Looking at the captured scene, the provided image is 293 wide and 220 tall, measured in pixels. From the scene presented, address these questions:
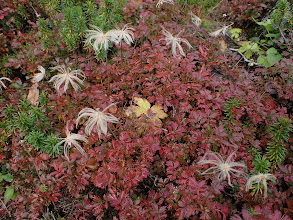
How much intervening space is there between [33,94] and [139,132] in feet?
4.88

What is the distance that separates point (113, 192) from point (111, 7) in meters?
2.29

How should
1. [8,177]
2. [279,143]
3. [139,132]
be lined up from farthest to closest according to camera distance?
[8,177] → [139,132] → [279,143]

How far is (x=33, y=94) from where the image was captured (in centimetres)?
269

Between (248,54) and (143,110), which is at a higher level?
(248,54)

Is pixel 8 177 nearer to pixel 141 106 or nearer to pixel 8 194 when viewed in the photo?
pixel 8 194

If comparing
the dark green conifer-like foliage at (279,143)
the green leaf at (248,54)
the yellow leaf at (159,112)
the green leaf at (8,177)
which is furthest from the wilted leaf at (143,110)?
the green leaf at (248,54)

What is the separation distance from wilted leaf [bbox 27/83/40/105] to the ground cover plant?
17 millimetres

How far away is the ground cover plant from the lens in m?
1.87

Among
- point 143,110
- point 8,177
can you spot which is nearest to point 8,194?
point 8,177

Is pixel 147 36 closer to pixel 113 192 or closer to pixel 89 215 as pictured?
pixel 113 192

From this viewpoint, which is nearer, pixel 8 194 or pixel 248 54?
pixel 8 194

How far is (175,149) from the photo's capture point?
2.07 meters

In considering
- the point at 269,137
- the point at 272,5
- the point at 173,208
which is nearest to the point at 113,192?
the point at 173,208

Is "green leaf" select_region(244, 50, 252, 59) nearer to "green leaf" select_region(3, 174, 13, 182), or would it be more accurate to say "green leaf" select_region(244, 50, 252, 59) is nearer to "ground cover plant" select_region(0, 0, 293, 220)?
"ground cover plant" select_region(0, 0, 293, 220)
